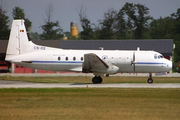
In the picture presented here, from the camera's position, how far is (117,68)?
89.4 feet

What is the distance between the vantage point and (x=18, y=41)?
2950 centimetres

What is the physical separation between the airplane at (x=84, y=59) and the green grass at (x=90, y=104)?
14.3 ft

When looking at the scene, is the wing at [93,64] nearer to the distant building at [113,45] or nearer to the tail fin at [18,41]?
the tail fin at [18,41]

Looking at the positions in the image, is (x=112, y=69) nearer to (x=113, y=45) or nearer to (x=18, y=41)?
(x=18, y=41)

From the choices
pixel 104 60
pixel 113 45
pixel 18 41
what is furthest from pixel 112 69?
pixel 113 45

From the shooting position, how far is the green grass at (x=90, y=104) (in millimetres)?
14111

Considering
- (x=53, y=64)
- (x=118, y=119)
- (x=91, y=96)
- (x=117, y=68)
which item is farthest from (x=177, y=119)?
(x=53, y=64)

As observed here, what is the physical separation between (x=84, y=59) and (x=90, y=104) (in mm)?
10251

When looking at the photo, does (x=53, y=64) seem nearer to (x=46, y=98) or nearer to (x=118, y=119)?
(x=46, y=98)

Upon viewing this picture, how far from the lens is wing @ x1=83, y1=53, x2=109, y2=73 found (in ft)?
87.0

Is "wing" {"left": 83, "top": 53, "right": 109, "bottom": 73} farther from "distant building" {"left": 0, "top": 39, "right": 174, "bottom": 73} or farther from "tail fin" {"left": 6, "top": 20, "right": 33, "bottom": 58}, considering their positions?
"distant building" {"left": 0, "top": 39, "right": 174, "bottom": 73}

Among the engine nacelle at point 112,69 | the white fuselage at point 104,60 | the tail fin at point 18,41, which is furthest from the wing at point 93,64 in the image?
the tail fin at point 18,41

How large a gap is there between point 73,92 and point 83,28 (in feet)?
202

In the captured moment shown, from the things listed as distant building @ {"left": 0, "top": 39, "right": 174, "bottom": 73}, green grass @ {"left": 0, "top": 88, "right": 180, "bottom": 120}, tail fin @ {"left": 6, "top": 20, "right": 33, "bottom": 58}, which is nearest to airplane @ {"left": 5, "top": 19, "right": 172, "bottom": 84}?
tail fin @ {"left": 6, "top": 20, "right": 33, "bottom": 58}
